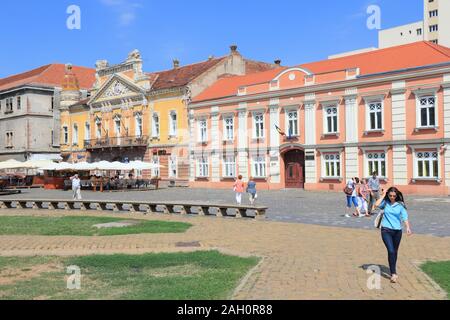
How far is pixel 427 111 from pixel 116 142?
1120 inches

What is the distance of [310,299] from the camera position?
6.82m

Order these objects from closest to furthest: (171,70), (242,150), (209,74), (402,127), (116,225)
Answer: (116,225) < (402,127) < (242,150) < (209,74) < (171,70)

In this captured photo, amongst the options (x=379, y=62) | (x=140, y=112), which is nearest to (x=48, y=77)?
(x=140, y=112)

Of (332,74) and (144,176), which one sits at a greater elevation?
(332,74)

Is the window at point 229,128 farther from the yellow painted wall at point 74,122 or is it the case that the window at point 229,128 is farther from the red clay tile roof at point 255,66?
the yellow painted wall at point 74,122

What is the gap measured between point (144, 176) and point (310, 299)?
39465 millimetres

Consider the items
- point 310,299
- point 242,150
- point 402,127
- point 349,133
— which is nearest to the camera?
point 310,299

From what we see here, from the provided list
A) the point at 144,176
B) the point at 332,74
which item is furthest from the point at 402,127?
the point at 144,176

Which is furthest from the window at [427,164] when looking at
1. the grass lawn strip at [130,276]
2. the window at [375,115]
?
the grass lawn strip at [130,276]

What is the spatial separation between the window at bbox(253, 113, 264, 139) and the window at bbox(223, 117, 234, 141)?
208cm

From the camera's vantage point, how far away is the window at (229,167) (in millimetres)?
38281

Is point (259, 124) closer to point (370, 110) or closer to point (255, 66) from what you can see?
point (370, 110)
